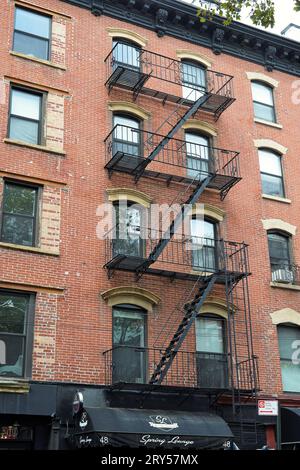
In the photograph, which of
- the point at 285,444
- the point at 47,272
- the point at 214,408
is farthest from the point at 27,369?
the point at 285,444

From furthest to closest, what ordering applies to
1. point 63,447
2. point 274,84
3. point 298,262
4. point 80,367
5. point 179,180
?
point 274,84 < point 298,262 < point 179,180 < point 80,367 < point 63,447

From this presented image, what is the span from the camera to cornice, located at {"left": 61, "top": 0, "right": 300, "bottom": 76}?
65.1ft

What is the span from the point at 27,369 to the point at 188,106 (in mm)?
10127

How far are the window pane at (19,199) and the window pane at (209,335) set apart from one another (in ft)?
18.9

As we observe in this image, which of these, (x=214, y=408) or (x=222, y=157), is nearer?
(x=214, y=408)

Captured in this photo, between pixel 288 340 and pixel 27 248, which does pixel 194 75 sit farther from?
pixel 288 340

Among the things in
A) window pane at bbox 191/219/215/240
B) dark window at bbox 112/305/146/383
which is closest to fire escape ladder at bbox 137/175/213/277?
window pane at bbox 191/219/215/240

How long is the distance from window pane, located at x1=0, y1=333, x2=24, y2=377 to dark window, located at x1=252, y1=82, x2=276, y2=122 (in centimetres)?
1204

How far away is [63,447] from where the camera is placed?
45.1 feet

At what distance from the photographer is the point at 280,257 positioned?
19.2 meters

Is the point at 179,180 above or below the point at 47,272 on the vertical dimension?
above

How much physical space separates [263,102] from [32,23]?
8728mm
